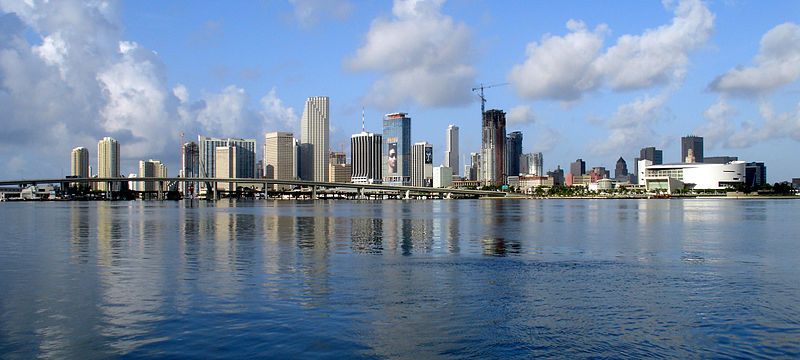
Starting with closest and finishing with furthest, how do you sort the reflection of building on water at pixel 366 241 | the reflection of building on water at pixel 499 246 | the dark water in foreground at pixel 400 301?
the dark water in foreground at pixel 400 301, the reflection of building on water at pixel 499 246, the reflection of building on water at pixel 366 241

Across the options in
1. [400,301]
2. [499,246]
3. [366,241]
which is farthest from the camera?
[366,241]

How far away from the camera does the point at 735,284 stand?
2400 centimetres

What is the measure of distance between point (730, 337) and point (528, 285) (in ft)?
27.0

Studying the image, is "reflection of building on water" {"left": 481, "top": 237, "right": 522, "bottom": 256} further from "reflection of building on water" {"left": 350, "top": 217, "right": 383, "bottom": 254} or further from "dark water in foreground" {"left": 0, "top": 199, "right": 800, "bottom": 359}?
"reflection of building on water" {"left": 350, "top": 217, "right": 383, "bottom": 254}

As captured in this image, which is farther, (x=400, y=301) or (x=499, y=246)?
(x=499, y=246)

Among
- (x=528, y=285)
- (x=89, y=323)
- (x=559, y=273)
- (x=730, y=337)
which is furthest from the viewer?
(x=559, y=273)

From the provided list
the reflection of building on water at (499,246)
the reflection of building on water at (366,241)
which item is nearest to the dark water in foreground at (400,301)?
the reflection of building on water at (499,246)

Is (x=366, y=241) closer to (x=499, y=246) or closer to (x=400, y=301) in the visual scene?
(x=499, y=246)

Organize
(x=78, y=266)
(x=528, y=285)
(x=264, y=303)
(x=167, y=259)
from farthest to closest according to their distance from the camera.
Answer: (x=167, y=259), (x=78, y=266), (x=528, y=285), (x=264, y=303)

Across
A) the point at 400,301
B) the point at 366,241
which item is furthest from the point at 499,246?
the point at 400,301

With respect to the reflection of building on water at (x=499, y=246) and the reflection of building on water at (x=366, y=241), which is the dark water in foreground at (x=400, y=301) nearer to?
the reflection of building on water at (x=499, y=246)

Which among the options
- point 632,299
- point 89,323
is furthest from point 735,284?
point 89,323

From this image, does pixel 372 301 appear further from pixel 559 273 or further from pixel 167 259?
pixel 167 259

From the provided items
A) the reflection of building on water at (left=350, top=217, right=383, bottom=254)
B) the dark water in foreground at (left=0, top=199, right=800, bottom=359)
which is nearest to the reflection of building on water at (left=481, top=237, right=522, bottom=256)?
the dark water in foreground at (left=0, top=199, right=800, bottom=359)
